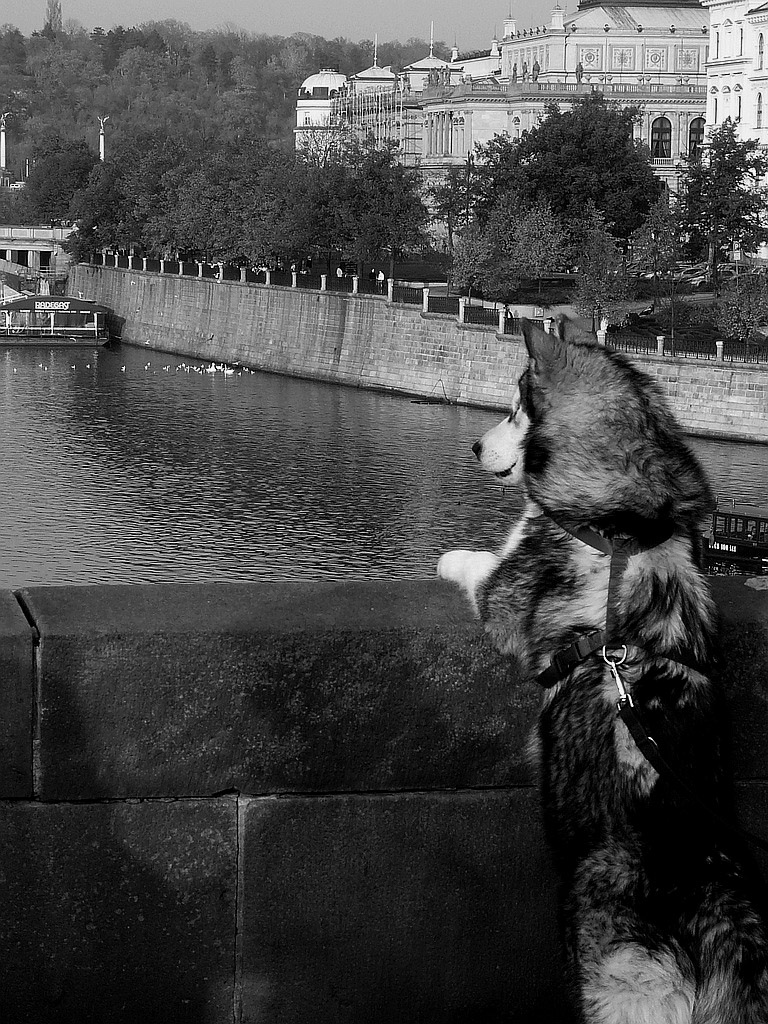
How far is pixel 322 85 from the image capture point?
17038 centimetres

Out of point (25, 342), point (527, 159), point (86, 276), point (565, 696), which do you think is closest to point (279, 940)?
point (565, 696)

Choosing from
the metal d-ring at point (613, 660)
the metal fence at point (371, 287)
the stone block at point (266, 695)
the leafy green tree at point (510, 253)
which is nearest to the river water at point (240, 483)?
the metal fence at point (371, 287)

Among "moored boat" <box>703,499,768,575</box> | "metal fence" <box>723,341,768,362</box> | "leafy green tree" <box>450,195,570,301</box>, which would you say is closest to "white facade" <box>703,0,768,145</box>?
"leafy green tree" <box>450,195,570,301</box>

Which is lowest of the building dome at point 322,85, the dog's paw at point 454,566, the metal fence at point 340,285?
the dog's paw at point 454,566

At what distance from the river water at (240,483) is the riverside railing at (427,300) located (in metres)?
3.79

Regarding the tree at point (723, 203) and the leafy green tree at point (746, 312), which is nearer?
the leafy green tree at point (746, 312)

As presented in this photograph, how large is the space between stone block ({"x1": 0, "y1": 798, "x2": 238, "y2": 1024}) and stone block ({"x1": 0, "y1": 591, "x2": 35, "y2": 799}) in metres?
Result: 0.07

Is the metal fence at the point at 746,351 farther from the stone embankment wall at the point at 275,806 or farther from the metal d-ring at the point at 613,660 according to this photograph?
the metal d-ring at the point at 613,660

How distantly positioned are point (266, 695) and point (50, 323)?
283 ft

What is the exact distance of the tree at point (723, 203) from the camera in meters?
70.5

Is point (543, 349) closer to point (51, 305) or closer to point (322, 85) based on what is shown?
point (51, 305)

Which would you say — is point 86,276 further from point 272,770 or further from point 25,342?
point 272,770

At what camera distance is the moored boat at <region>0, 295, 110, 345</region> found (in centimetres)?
8694

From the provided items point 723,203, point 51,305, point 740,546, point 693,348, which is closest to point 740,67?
point 723,203
